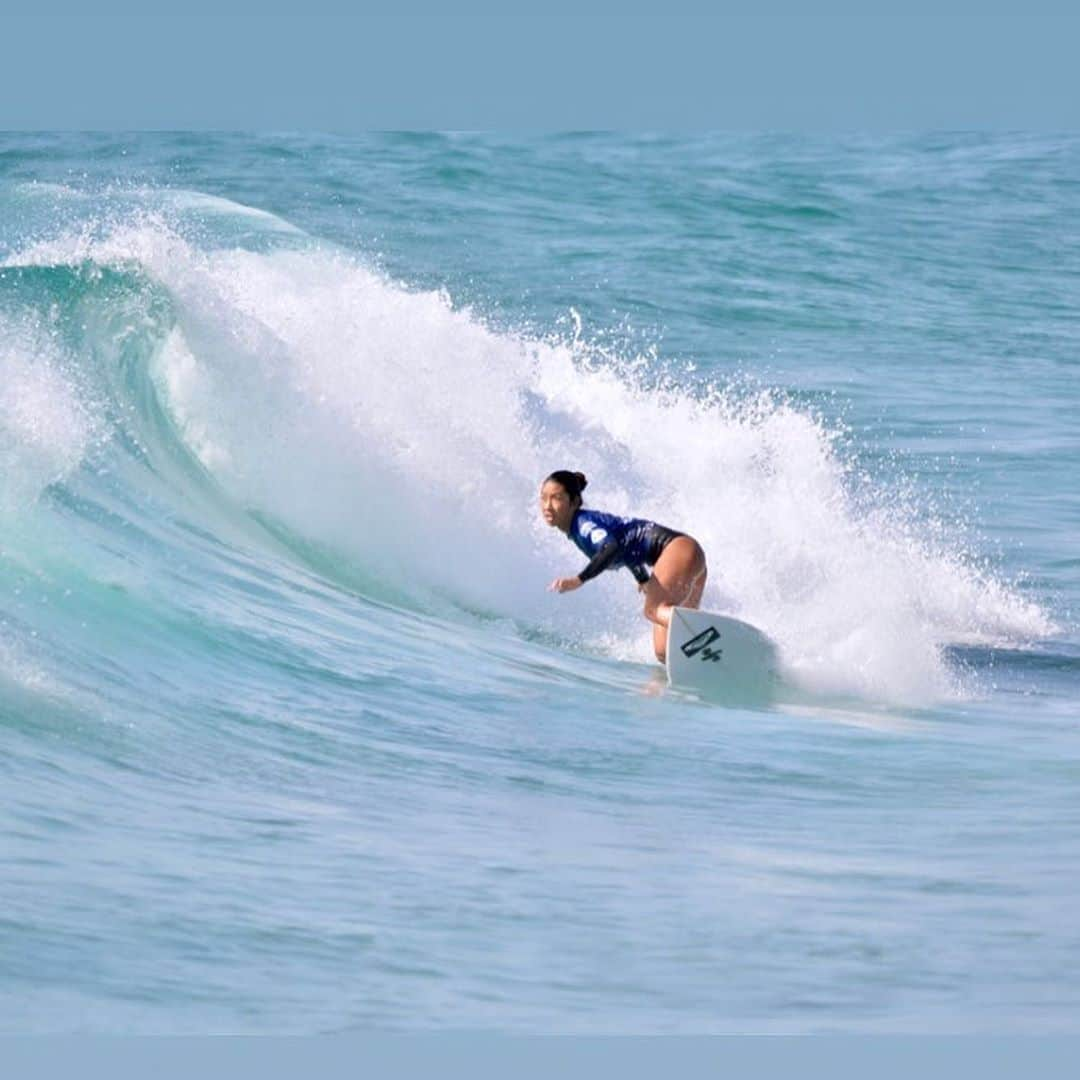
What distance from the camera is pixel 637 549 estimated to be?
8258 millimetres

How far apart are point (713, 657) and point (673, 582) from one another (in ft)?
1.19

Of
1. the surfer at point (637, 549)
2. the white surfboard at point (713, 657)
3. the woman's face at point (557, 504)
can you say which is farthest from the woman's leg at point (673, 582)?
the woman's face at point (557, 504)

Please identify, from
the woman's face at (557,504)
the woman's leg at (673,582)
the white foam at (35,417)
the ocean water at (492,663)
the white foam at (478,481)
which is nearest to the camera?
the ocean water at (492,663)

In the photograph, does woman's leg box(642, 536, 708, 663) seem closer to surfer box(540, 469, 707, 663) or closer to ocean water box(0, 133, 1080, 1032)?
surfer box(540, 469, 707, 663)

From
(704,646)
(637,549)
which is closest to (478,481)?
(637,549)

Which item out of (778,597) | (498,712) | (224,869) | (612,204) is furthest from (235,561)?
(612,204)

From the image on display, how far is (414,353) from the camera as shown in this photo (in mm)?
11328

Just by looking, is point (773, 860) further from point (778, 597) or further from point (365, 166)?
point (365, 166)

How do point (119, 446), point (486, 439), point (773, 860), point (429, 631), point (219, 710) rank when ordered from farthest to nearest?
Result: 1. point (486, 439)
2. point (119, 446)
3. point (429, 631)
4. point (219, 710)
5. point (773, 860)

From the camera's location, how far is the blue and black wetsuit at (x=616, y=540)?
8.10 meters

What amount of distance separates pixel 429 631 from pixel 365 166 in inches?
603

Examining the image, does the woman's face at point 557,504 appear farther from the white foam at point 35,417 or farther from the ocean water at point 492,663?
the white foam at point 35,417

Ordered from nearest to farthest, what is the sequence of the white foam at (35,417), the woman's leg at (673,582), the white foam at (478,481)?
1. the woman's leg at (673,582)
2. the white foam at (35,417)
3. the white foam at (478,481)

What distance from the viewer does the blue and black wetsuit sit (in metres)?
8.10
